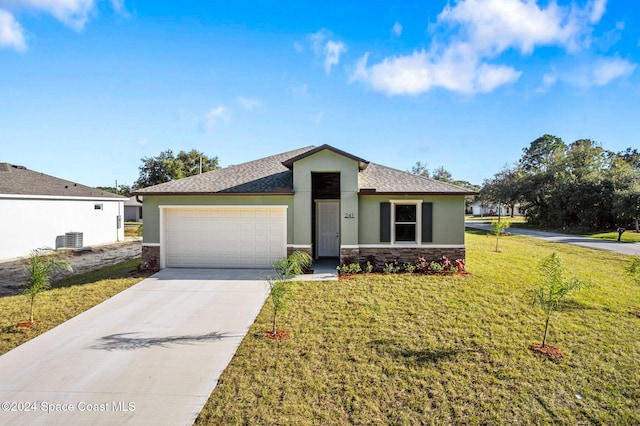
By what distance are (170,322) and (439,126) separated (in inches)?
898

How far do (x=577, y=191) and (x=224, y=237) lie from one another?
36.7 metres

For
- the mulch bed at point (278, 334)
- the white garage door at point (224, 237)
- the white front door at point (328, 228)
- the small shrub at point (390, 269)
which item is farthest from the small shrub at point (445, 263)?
the mulch bed at point (278, 334)

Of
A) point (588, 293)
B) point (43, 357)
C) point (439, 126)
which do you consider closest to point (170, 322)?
point (43, 357)

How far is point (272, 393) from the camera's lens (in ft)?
15.5

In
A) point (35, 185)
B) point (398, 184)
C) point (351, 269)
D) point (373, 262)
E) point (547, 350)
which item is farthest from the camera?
point (35, 185)

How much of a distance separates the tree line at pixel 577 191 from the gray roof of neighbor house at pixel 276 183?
25.7 m

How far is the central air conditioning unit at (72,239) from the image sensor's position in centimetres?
1909

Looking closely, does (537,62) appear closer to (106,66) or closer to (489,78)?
(489,78)

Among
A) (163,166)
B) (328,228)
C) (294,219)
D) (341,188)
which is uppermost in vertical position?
(163,166)

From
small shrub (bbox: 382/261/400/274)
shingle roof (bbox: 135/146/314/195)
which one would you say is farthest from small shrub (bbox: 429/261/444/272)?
shingle roof (bbox: 135/146/314/195)

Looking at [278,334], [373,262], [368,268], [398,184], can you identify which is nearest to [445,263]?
[373,262]

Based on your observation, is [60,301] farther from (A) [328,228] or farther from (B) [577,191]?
(B) [577,191]

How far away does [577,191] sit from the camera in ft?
108

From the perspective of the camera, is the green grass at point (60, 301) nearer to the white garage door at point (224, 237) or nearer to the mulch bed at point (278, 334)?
the white garage door at point (224, 237)
